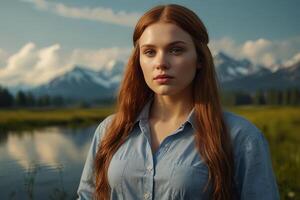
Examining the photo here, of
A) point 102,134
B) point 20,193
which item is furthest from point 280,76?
point 102,134

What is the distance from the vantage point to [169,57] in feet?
5.14

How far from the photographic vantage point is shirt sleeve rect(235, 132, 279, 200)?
4.88 feet

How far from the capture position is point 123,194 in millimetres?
1590

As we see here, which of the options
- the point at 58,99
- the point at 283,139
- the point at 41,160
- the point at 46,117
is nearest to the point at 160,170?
the point at 41,160

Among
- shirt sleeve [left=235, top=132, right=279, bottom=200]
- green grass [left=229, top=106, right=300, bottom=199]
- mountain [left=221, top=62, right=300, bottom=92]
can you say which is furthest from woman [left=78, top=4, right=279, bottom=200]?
mountain [left=221, top=62, right=300, bottom=92]

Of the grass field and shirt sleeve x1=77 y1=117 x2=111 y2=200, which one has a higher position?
shirt sleeve x1=77 y1=117 x2=111 y2=200

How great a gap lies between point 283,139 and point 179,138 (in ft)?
43.9

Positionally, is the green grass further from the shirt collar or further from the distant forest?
the shirt collar

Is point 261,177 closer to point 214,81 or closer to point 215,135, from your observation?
point 215,135

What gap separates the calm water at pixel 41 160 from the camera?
26.6 ft

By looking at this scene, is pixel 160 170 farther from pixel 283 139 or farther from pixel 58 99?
pixel 58 99

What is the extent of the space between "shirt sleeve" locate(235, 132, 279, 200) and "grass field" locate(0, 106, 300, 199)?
18.7 feet

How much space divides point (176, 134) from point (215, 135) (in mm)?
147

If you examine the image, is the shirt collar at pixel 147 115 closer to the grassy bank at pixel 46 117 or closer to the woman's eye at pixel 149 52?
the woman's eye at pixel 149 52
